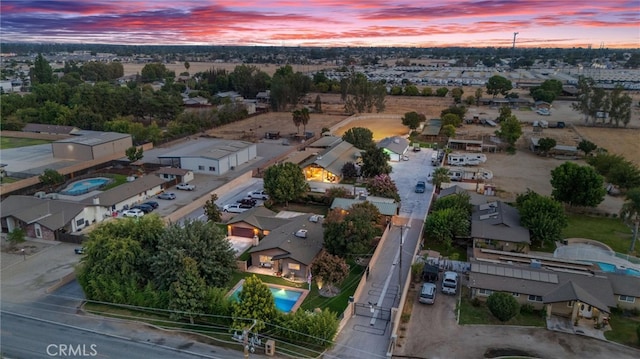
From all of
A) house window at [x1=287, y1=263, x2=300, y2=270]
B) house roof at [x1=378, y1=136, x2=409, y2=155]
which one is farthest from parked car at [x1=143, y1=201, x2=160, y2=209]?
house roof at [x1=378, y1=136, x2=409, y2=155]

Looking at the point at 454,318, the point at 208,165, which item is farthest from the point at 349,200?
the point at 208,165

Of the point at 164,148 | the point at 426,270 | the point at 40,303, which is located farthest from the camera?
the point at 164,148

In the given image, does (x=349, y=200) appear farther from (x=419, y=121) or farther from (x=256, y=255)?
(x=419, y=121)

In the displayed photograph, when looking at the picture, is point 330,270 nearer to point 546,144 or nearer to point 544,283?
point 544,283

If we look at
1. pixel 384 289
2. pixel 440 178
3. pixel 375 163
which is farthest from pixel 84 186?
pixel 440 178

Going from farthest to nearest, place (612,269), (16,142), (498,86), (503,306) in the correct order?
(498,86) < (16,142) < (612,269) < (503,306)

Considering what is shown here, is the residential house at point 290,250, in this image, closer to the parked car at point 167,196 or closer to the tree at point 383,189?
the tree at point 383,189

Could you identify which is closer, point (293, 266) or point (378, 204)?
point (293, 266)
